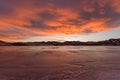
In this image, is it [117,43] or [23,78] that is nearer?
[23,78]

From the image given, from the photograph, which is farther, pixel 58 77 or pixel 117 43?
pixel 117 43

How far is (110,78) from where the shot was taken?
8.68 meters

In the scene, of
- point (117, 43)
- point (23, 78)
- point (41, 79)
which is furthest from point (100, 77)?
point (117, 43)

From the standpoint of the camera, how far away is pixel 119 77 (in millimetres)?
8703

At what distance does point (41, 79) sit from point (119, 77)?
10.6 feet

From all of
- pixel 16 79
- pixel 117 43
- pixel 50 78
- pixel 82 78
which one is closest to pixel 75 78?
pixel 82 78

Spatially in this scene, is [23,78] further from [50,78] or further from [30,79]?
[50,78]

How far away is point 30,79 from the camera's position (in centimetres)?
853

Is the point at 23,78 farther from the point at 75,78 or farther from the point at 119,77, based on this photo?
the point at 119,77

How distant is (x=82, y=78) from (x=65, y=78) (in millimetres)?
720

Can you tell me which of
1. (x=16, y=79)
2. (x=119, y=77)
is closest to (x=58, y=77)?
(x=16, y=79)

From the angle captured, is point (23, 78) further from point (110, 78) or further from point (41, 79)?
point (110, 78)

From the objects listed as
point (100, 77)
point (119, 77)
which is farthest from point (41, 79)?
point (119, 77)

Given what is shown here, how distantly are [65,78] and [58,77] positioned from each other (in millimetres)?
366
